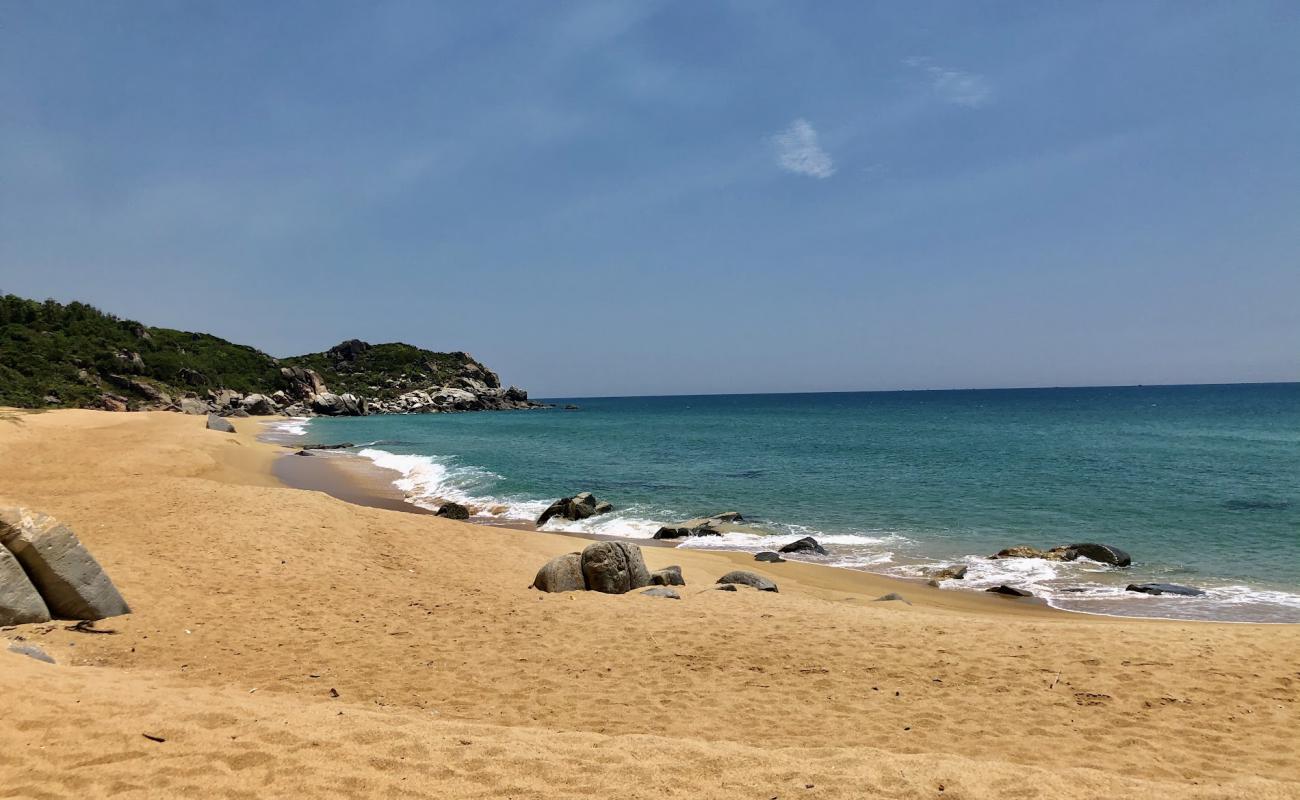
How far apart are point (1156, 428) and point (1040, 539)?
60.2 metres

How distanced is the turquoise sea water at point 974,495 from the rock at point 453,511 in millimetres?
1875

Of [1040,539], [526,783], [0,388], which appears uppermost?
[0,388]

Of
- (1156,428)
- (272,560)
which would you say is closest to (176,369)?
(272,560)

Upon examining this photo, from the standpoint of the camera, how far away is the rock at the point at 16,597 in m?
8.67

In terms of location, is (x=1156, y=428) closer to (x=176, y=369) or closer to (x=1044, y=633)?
(x=1044, y=633)

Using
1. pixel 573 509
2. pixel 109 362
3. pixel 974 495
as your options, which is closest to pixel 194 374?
pixel 109 362

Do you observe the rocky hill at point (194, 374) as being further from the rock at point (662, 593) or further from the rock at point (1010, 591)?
the rock at point (1010, 591)

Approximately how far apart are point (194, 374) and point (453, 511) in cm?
8618

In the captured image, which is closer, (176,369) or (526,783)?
(526,783)

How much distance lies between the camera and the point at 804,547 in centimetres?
2038

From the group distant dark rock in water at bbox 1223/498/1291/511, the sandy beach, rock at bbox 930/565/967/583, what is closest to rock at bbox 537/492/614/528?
the sandy beach

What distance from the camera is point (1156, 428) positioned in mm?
67250

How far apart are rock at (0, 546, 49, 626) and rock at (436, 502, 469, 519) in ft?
51.0

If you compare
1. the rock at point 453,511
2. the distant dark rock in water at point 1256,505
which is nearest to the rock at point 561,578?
the rock at point 453,511
